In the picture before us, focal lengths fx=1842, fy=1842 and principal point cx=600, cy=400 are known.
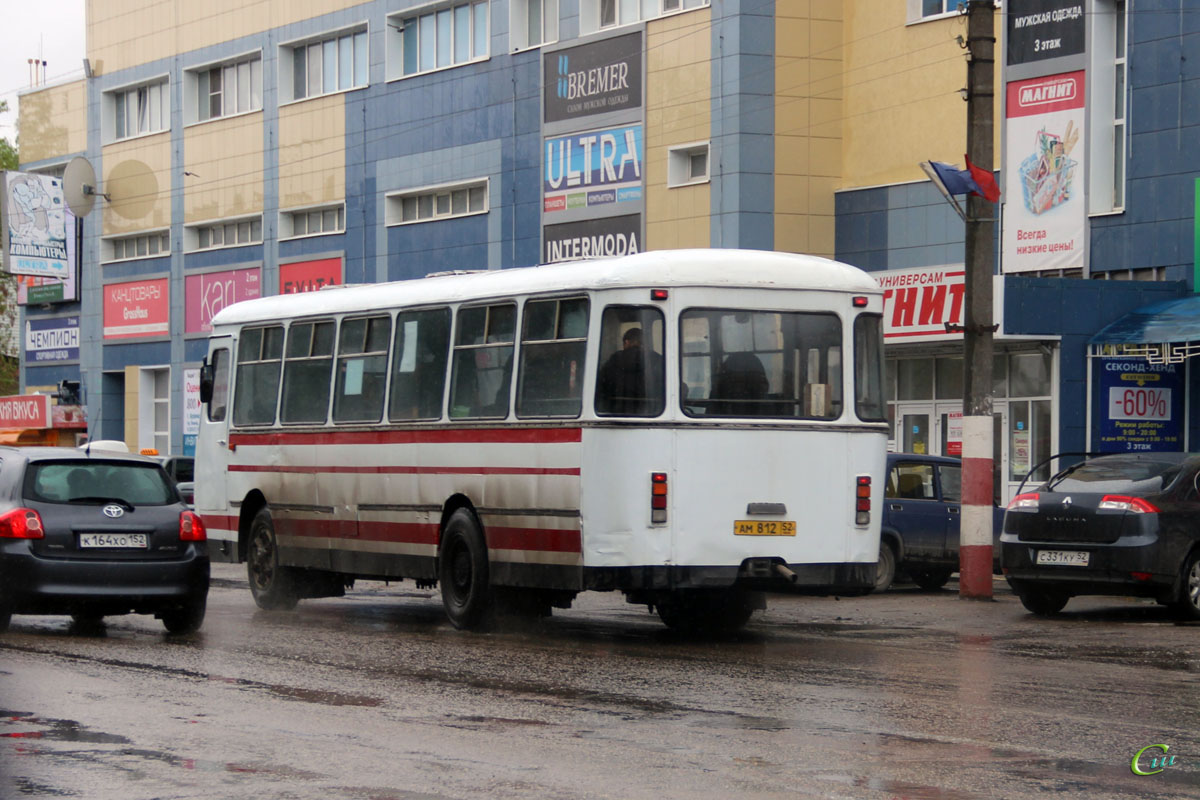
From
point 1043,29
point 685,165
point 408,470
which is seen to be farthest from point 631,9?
point 408,470

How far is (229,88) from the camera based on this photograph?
161 ft

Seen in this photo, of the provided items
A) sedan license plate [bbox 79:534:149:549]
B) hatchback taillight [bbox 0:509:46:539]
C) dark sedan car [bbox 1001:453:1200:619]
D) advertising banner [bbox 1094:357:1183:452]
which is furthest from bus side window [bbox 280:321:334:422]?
advertising banner [bbox 1094:357:1183:452]

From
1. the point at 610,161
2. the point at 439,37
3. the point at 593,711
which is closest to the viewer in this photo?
the point at 593,711

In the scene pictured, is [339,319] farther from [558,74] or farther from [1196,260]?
[558,74]

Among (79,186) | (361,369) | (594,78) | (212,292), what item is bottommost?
(361,369)

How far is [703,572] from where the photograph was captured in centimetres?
1365

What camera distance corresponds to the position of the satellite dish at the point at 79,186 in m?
52.6

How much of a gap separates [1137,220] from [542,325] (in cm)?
1561

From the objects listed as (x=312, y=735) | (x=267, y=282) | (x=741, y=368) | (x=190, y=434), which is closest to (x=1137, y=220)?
(x=741, y=368)

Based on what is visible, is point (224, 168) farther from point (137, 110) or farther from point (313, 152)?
point (137, 110)

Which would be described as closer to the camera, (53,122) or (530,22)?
(530,22)

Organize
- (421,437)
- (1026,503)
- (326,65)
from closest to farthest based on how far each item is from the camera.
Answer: (421,437) < (1026,503) < (326,65)

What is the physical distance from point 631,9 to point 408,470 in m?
22.0

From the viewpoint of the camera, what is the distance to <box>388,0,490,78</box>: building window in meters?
40.6
